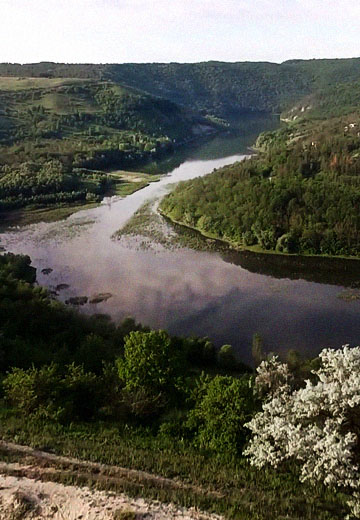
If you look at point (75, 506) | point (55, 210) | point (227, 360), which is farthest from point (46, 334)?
point (55, 210)

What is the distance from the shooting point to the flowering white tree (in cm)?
1833

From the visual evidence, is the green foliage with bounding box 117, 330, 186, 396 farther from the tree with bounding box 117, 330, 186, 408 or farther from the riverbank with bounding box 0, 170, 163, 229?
the riverbank with bounding box 0, 170, 163, 229

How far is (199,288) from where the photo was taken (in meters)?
64.4

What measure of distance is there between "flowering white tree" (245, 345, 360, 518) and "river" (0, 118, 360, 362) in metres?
26.5

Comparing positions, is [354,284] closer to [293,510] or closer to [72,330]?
[72,330]

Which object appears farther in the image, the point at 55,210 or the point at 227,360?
the point at 55,210

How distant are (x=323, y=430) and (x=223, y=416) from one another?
6.12m

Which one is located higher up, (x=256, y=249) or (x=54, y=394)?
(x=54, y=394)

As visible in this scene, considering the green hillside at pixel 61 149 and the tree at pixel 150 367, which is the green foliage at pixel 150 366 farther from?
the green hillside at pixel 61 149

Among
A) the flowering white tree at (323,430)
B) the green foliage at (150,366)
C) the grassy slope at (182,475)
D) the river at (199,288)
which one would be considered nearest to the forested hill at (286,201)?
the river at (199,288)

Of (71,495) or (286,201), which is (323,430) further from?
(286,201)

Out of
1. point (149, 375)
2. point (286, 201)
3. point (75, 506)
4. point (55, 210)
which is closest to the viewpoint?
point (75, 506)

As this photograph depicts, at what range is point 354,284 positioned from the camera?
6512 centimetres

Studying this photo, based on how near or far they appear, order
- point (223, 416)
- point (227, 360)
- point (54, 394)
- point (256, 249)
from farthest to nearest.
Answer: point (256, 249) < point (227, 360) < point (54, 394) < point (223, 416)
